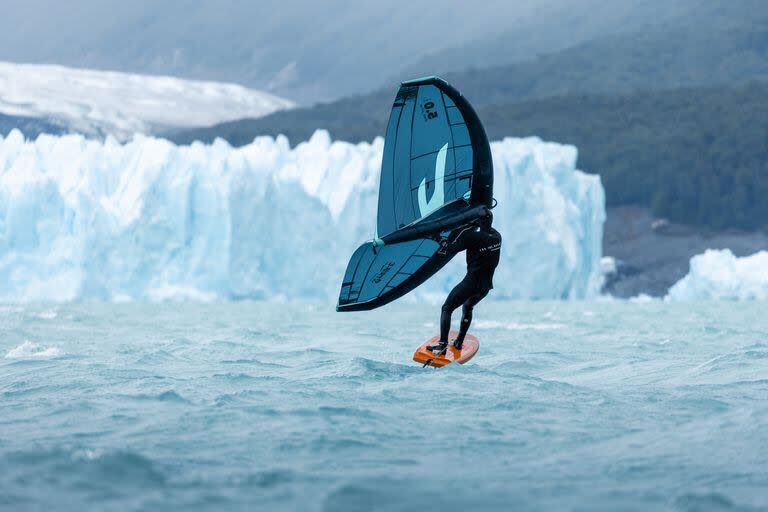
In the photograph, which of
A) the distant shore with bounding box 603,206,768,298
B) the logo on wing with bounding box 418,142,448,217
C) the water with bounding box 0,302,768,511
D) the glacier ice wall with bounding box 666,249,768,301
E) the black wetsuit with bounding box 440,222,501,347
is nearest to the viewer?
the water with bounding box 0,302,768,511

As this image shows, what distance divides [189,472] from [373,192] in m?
33.7

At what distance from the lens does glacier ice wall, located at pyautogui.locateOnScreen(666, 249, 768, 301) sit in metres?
46.8

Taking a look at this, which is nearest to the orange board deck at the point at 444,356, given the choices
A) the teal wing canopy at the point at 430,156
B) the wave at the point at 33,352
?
the teal wing canopy at the point at 430,156

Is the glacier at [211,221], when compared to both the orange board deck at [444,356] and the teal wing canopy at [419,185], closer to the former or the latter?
the teal wing canopy at [419,185]

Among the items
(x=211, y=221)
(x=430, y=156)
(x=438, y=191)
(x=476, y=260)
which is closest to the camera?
(x=476, y=260)

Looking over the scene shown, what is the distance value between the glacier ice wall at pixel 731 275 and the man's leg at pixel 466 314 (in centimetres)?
3784

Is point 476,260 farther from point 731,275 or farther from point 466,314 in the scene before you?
point 731,275

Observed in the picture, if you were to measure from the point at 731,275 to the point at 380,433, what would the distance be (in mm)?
43347

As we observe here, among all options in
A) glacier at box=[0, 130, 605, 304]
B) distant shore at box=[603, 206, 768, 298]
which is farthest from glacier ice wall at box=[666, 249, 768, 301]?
distant shore at box=[603, 206, 768, 298]

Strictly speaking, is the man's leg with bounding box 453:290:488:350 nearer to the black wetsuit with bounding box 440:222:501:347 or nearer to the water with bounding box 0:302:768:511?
the black wetsuit with bounding box 440:222:501:347

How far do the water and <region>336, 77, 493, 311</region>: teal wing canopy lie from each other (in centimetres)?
116

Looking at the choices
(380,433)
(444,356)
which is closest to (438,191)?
(444,356)

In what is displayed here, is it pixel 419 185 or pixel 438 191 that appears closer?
pixel 438 191

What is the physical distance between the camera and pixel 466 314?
35.7ft
